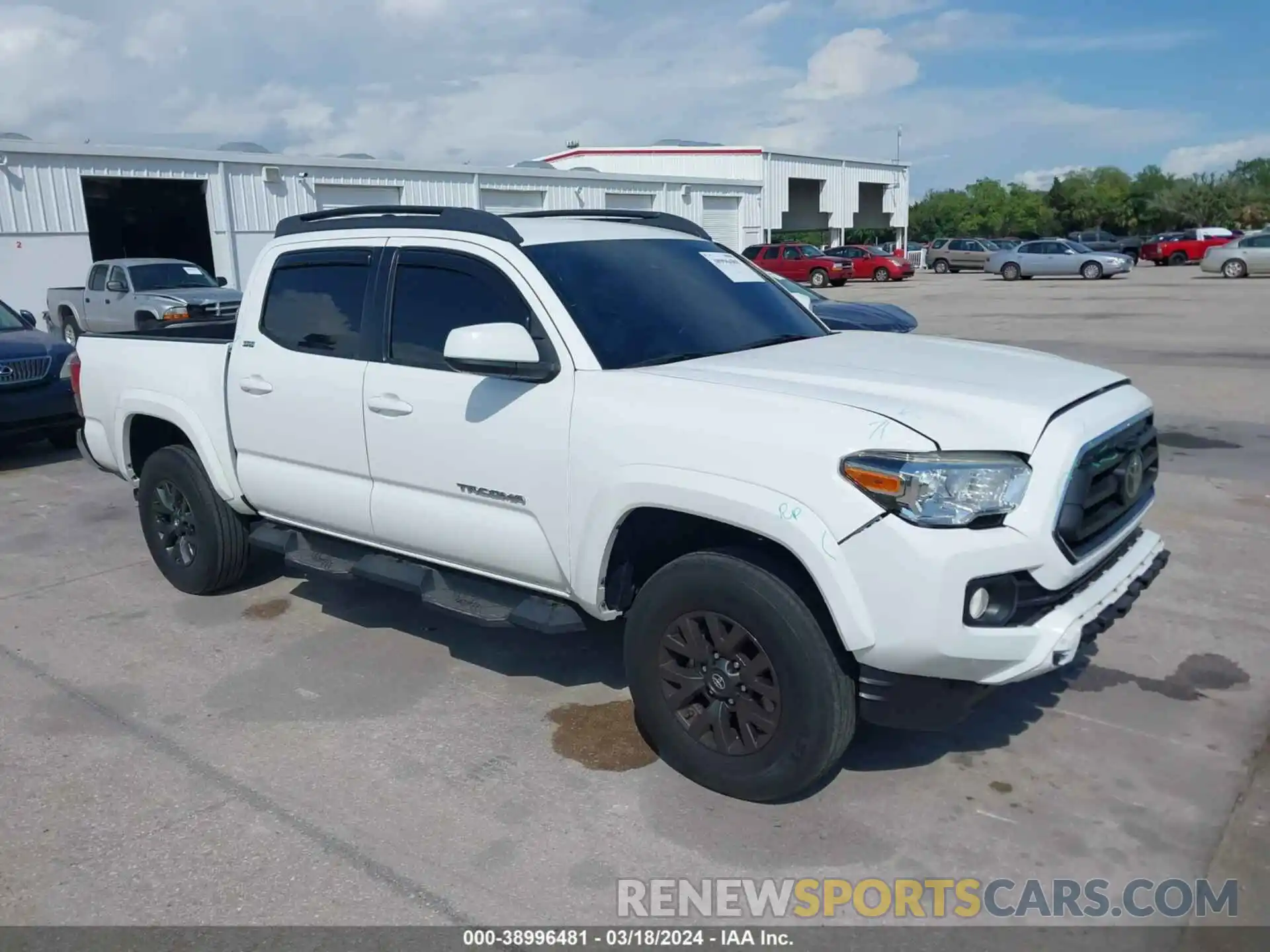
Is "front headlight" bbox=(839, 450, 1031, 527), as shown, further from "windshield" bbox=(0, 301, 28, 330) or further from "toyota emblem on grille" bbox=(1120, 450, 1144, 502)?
"windshield" bbox=(0, 301, 28, 330)

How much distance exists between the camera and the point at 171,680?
484 cm

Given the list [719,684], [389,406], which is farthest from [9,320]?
[719,684]

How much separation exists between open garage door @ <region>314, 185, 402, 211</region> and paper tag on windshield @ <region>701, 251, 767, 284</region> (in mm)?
23430

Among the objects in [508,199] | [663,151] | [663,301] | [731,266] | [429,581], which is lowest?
[429,581]

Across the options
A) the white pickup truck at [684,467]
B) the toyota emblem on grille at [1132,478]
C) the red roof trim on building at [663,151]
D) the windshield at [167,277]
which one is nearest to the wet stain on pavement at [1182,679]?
the white pickup truck at [684,467]

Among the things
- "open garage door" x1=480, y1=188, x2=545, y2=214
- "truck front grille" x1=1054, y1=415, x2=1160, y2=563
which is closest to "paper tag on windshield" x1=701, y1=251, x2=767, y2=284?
"truck front grille" x1=1054, y1=415, x2=1160, y2=563

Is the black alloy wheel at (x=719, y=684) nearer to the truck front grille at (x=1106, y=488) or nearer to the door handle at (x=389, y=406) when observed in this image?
the truck front grille at (x=1106, y=488)

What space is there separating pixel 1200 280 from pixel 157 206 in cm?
3272

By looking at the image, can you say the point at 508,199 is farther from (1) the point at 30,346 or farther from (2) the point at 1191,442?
(2) the point at 1191,442

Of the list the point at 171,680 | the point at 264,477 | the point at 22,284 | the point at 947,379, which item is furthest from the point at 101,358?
the point at 22,284

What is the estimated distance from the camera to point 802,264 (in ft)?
129

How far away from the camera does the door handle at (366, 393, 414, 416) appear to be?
4.40 m

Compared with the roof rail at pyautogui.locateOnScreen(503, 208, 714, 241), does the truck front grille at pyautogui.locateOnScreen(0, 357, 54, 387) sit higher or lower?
lower

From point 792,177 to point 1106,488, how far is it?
47.8 metres
